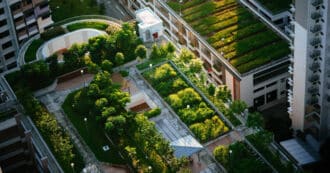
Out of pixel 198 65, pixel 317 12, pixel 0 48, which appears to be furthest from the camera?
pixel 0 48

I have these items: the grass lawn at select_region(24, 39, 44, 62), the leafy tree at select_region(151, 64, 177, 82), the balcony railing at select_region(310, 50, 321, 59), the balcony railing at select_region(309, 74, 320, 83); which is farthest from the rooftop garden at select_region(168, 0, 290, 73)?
the grass lawn at select_region(24, 39, 44, 62)

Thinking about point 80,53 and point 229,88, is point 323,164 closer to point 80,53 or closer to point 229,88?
point 229,88

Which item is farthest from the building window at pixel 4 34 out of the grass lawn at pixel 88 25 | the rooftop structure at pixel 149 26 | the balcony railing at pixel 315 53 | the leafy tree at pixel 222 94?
the balcony railing at pixel 315 53

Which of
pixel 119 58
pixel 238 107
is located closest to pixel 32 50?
pixel 119 58

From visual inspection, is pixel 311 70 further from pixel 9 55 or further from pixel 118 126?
pixel 9 55

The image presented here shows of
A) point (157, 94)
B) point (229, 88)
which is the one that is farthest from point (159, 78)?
point (229, 88)

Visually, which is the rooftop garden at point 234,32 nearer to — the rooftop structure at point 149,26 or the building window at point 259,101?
the building window at point 259,101

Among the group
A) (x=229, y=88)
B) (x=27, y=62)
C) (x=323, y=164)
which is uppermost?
(x=27, y=62)
